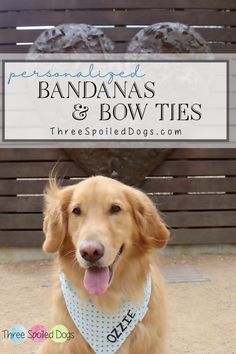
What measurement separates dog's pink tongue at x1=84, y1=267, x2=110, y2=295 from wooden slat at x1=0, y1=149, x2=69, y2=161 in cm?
377

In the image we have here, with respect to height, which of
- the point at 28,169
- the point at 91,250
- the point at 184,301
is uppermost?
the point at 28,169

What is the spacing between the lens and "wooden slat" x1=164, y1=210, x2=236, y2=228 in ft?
19.5

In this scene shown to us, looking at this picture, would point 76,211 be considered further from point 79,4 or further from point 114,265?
point 79,4

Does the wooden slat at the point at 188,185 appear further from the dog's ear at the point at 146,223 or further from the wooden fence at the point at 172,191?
the dog's ear at the point at 146,223

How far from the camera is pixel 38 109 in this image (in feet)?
18.7

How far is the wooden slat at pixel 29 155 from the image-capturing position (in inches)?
231

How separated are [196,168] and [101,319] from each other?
3798 millimetres

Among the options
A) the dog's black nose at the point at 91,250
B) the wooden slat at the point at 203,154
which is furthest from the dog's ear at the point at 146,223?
the wooden slat at the point at 203,154

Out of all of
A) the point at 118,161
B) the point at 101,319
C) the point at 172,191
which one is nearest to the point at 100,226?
the point at 101,319

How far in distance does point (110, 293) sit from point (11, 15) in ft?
15.0

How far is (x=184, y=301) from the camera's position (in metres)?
4.36

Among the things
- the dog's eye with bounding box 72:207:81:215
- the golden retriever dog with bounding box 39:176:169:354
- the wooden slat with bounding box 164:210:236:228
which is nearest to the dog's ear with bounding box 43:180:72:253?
the golden retriever dog with bounding box 39:176:169:354

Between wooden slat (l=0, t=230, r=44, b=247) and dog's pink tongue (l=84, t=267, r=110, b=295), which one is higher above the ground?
dog's pink tongue (l=84, t=267, r=110, b=295)

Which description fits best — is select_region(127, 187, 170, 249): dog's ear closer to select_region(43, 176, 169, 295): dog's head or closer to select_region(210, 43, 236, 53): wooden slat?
select_region(43, 176, 169, 295): dog's head
